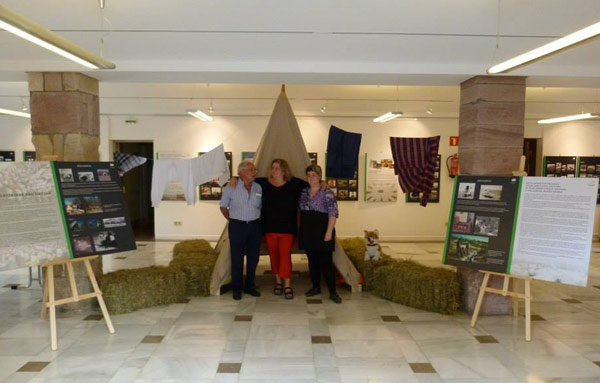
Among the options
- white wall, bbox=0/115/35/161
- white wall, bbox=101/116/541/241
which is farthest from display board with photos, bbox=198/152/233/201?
white wall, bbox=0/115/35/161

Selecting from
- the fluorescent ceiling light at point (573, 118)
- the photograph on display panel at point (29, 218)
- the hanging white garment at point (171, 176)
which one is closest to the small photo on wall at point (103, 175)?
the photograph on display panel at point (29, 218)

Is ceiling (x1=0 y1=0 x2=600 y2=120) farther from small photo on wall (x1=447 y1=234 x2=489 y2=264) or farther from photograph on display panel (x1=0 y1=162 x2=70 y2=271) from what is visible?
small photo on wall (x1=447 y1=234 x2=489 y2=264)

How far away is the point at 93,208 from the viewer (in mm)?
3666

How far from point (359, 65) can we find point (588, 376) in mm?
3041

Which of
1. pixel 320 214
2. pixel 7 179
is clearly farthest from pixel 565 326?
pixel 7 179

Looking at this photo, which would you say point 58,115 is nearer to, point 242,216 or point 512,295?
point 242,216

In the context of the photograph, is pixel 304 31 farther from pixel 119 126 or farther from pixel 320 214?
pixel 119 126

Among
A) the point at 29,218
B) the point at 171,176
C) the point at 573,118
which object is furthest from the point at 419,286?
the point at 573,118

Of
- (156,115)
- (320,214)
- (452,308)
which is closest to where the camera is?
(452,308)

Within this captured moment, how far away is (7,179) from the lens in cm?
326

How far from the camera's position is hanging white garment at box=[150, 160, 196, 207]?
4.82 metres

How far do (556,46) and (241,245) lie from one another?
330 cm

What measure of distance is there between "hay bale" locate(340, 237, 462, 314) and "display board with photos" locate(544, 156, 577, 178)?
17.0 ft

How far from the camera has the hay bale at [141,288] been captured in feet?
13.5
